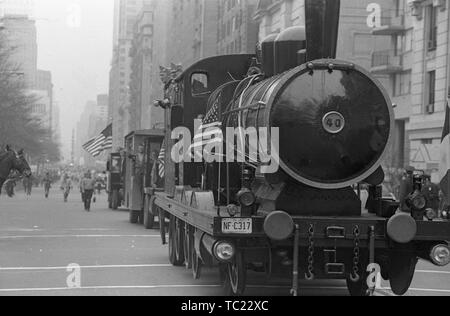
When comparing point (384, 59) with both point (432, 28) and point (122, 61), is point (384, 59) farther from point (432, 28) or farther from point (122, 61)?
point (122, 61)

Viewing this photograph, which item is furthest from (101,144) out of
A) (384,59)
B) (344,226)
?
(344,226)

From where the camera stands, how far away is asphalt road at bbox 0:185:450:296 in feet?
37.1

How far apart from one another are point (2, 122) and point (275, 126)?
5076cm

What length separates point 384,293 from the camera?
11.1 meters

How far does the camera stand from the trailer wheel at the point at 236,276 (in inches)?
364

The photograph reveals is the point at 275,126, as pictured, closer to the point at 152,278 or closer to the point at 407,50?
the point at 152,278

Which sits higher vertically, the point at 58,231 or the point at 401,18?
the point at 401,18

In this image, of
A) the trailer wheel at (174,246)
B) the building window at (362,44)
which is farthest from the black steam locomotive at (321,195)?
the building window at (362,44)

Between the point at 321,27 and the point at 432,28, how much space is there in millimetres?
31353

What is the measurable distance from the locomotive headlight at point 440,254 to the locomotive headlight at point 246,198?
211 cm

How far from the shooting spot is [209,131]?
37.1 ft
